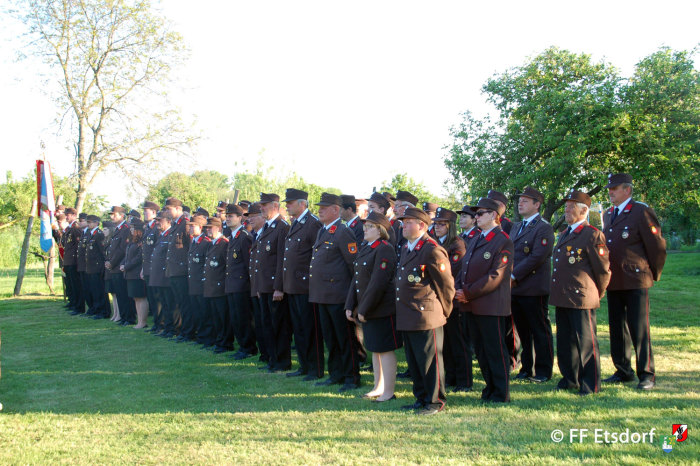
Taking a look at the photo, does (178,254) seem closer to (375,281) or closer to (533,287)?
(375,281)

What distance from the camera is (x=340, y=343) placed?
6566 mm

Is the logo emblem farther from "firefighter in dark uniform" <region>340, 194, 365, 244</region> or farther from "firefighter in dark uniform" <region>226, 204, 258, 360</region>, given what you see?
"firefighter in dark uniform" <region>226, 204, 258, 360</region>

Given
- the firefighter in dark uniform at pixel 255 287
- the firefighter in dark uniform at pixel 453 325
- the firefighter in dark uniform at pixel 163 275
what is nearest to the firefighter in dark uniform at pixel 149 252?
the firefighter in dark uniform at pixel 163 275

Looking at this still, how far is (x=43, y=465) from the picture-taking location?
4.21 meters

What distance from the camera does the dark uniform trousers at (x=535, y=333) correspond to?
641cm

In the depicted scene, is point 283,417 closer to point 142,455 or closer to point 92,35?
point 142,455

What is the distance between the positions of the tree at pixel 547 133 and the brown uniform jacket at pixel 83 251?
9.54 metres

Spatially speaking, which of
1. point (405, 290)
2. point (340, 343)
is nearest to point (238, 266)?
point (340, 343)

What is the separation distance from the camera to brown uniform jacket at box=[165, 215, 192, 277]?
10.1m

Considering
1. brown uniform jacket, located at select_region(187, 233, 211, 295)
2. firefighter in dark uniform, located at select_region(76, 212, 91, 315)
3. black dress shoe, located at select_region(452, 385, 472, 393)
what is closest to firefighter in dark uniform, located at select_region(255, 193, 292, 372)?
brown uniform jacket, located at select_region(187, 233, 211, 295)

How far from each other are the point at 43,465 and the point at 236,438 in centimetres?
144

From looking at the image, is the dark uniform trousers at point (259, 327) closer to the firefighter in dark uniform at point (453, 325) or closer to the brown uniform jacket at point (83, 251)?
the firefighter in dark uniform at point (453, 325)

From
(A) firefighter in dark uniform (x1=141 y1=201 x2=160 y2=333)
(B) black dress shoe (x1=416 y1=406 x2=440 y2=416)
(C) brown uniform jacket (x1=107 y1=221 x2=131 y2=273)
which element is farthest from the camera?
(C) brown uniform jacket (x1=107 y1=221 x2=131 y2=273)

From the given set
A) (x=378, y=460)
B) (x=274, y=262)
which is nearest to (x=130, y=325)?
(x=274, y=262)
